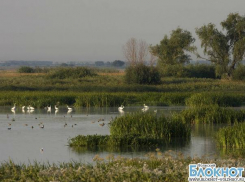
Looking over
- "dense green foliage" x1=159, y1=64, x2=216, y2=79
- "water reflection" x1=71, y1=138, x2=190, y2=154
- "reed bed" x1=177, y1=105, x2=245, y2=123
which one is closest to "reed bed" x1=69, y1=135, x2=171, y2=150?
"water reflection" x1=71, y1=138, x2=190, y2=154

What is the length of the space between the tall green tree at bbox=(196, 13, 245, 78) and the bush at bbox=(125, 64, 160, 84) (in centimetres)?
971

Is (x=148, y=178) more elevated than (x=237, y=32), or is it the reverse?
(x=237, y=32)

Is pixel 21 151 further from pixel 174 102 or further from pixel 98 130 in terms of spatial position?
pixel 174 102

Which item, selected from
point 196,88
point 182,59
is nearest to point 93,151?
point 196,88

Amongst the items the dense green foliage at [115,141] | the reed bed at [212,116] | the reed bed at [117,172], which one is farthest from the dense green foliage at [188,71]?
the reed bed at [117,172]

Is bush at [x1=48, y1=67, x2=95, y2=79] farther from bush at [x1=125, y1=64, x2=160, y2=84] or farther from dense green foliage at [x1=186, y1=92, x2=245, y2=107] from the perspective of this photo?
dense green foliage at [x1=186, y1=92, x2=245, y2=107]

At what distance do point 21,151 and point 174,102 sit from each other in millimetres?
15174

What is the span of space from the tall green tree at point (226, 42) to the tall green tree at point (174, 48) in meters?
4.59

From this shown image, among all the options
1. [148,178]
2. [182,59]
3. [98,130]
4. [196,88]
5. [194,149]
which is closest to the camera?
[148,178]

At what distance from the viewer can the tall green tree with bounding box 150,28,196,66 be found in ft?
178

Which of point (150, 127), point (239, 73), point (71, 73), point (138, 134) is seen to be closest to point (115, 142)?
point (138, 134)

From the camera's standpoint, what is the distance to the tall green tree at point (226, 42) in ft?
158

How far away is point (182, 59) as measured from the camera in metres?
56.7

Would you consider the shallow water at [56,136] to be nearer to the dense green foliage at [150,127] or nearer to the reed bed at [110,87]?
the dense green foliage at [150,127]
